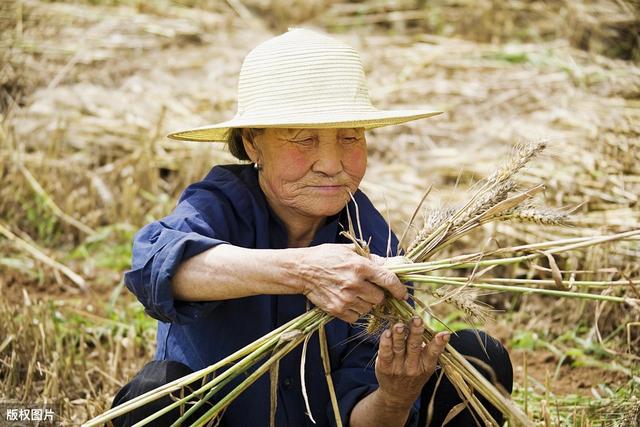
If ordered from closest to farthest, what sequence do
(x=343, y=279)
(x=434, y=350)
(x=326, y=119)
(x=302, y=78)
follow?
(x=343, y=279)
(x=434, y=350)
(x=326, y=119)
(x=302, y=78)

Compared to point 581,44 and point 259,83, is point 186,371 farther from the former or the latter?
point 581,44

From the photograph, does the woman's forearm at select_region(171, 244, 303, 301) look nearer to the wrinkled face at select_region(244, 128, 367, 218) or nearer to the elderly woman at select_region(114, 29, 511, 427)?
the elderly woman at select_region(114, 29, 511, 427)

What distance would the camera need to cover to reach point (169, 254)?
2.09 m

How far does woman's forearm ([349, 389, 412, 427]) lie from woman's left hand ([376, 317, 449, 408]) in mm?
20

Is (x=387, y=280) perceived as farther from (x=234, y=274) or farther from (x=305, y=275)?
(x=234, y=274)

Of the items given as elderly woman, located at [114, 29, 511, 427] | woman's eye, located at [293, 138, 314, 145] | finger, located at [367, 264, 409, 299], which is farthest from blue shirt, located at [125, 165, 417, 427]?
finger, located at [367, 264, 409, 299]

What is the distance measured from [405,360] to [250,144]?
2.48 ft

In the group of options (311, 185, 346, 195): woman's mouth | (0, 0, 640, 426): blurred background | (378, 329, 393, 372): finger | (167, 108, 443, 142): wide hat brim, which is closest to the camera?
(378, 329, 393, 372): finger

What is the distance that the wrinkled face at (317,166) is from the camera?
2.29m

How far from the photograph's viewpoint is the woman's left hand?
6.70 ft

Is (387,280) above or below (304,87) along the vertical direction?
below

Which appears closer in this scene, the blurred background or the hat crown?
the hat crown

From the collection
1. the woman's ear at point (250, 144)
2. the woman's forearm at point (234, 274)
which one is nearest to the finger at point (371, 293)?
the woman's forearm at point (234, 274)

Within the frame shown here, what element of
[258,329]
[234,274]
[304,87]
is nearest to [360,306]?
[234,274]
